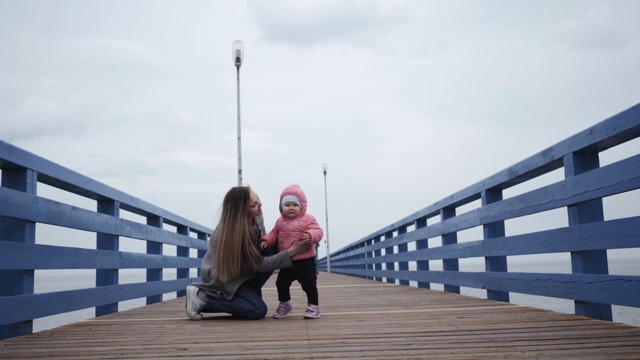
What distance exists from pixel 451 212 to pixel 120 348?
14.1 feet

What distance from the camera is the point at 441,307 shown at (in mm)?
4938

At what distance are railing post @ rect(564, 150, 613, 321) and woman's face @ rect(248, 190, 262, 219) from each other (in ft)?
7.35

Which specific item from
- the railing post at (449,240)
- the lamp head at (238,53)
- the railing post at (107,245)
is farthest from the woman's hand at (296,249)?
the lamp head at (238,53)

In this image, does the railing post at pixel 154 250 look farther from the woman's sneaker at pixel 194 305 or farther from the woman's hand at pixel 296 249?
the woman's hand at pixel 296 249

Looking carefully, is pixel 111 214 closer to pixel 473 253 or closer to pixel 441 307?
pixel 441 307

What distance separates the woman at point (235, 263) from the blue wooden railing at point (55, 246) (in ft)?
2.50

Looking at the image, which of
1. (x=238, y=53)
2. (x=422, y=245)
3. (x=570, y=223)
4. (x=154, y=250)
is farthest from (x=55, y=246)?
(x=238, y=53)

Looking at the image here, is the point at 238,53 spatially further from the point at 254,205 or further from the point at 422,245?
the point at 254,205

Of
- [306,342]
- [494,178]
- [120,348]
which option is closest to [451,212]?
[494,178]

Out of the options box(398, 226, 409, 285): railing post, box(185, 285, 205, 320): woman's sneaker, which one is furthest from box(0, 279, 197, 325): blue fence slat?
box(398, 226, 409, 285): railing post

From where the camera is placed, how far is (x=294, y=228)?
4.49 metres

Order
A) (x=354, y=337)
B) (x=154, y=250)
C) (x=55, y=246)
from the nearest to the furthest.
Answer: (x=354, y=337)
(x=55, y=246)
(x=154, y=250)

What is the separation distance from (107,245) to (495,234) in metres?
3.26

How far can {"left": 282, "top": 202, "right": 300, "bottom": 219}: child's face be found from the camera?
4.48m
